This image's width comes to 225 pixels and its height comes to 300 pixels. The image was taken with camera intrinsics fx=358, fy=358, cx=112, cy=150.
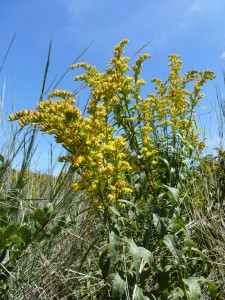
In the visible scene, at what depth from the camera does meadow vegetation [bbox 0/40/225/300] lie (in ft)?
5.76

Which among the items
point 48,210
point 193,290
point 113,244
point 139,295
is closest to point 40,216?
point 48,210

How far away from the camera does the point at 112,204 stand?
2039mm

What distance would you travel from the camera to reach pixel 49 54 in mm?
2072

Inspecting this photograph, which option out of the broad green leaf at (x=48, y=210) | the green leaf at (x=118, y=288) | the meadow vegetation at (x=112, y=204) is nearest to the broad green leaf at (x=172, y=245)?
the meadow vegetation at (x=112, y=204)

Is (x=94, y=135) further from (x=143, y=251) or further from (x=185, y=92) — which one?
(x=185, y=92)

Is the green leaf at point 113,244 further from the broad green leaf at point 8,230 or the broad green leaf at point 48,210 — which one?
the broad green leaf at point 8,230

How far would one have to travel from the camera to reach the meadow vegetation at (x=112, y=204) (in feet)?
5.76

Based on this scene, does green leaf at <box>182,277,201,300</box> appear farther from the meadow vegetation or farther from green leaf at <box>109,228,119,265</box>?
green leaf at <box>109,228,119,265</box>

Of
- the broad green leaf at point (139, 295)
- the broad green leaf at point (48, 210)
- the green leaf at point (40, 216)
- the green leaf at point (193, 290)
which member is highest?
the broad green leaf at point (48, 210)

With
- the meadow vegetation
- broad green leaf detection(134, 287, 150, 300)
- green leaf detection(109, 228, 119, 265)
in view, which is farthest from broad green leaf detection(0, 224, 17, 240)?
broad green leaf detection(134, 287, 150, 300)

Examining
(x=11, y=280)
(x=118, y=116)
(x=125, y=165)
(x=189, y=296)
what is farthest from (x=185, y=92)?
(x=11, y=280)

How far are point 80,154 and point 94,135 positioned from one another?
170 mm

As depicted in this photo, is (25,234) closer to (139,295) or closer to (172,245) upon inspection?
(139,295)

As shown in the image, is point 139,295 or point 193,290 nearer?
point 139,295
